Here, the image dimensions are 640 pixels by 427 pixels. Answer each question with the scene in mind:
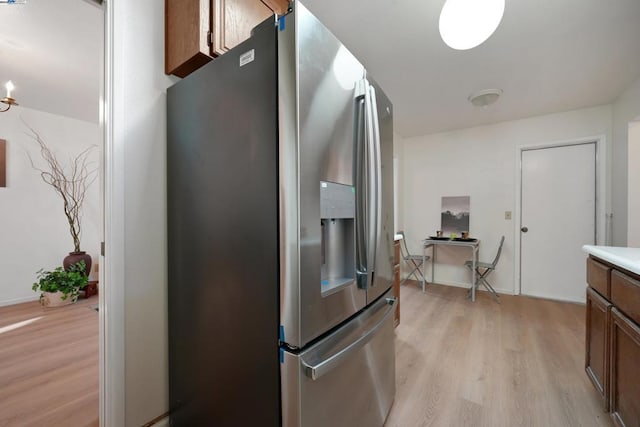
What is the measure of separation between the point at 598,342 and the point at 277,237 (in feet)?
6.41

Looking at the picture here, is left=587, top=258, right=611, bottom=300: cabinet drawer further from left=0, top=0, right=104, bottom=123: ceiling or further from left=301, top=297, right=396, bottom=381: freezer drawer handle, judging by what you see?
left=0, top=0, right=104, bottom=123: ceiling

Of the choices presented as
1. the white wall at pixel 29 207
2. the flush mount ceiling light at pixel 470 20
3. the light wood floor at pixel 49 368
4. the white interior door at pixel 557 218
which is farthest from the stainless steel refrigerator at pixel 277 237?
the white interior door at pixel 557 218

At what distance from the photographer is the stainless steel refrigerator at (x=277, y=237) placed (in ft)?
2.65

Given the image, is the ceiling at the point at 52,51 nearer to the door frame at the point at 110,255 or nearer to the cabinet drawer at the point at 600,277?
the door frame at the point at 110,255

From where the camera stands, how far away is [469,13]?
1.29m

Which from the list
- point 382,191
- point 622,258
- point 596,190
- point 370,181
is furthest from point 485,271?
point 370,181

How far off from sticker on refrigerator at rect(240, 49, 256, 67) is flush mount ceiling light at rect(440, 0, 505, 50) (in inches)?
43.1

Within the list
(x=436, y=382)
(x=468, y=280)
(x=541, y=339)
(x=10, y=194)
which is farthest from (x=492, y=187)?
(x=10, y=194)

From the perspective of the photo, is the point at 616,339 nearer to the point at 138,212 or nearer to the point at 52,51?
the point at 138,212

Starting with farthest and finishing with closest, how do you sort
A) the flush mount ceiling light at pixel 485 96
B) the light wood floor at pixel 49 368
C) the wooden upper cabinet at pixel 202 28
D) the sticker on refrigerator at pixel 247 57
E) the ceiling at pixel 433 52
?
the flush mount ceiling light at pixel 485 96 < the ceiling at pixel 433 52 < the light wood floor at pixel 49 368 < the wooden upper cabinet at pixel 202 28 < the sticker on refrigerator at pixel 247 57

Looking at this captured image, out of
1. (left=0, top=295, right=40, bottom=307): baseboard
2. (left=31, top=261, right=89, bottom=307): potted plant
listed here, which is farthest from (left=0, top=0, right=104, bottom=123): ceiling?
(left=0, top=295, right=40, bottom=307): baseboard

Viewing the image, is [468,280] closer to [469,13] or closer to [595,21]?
[595,21]

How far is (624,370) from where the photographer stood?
46.8 inches

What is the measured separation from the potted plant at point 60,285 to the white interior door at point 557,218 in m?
5.89
